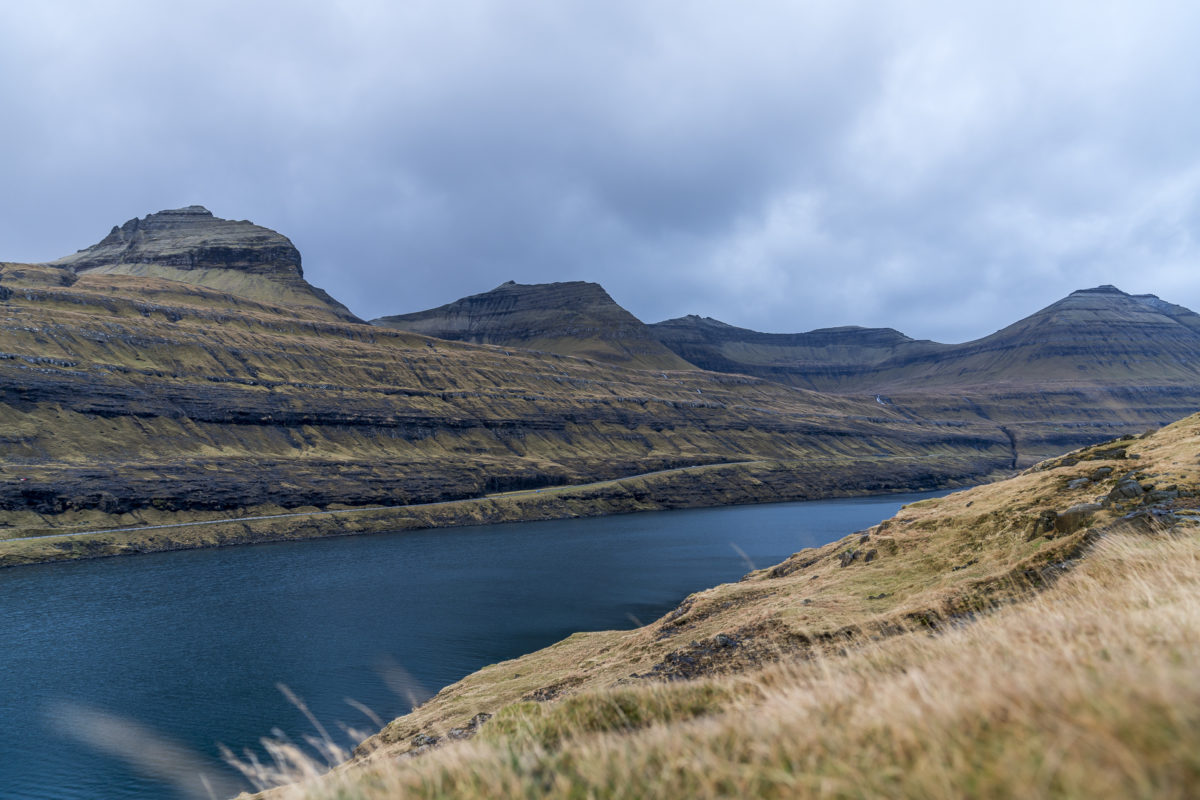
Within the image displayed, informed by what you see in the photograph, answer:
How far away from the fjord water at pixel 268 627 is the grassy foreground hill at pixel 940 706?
26.5 m

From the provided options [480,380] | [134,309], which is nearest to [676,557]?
[480,380]

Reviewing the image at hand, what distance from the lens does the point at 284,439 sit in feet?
427

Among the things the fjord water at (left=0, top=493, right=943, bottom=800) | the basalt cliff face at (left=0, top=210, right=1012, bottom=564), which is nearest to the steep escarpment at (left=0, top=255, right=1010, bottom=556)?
the basalt cliff face at (left=0, top=210, right=1012, bottom=564)

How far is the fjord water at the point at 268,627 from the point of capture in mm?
33219

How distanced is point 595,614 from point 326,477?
78.8 meters

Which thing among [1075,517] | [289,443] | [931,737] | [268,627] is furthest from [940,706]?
Answer: [289,443]

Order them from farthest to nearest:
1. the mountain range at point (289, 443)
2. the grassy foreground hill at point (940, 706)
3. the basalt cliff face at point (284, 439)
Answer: the basalt cliff face at point (284, 439)
the mountain range at point (289, 443)
the grassy foreground hill at point (940, 706)

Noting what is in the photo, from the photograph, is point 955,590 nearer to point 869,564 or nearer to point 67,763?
point 869,564

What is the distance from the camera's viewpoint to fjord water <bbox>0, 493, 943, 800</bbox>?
109ft

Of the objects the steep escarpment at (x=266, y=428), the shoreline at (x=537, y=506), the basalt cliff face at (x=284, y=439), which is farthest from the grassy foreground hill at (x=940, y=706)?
A: the steep escarpment at (x=266, y=428)

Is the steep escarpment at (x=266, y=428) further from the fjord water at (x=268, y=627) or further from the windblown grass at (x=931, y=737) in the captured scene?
the windblown grass at (x=931, y=737)

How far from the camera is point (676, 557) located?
270 feet

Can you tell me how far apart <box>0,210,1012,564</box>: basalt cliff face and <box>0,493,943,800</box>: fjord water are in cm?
1675

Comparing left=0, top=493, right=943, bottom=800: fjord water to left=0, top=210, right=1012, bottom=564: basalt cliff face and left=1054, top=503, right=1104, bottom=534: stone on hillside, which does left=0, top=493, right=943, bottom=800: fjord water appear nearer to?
left=0, top=210, right=1012, bottom=564: basalt cliff face
